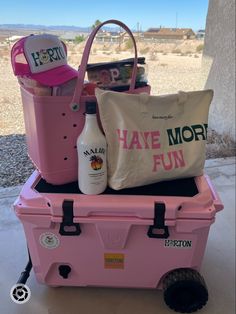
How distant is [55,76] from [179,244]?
628mm

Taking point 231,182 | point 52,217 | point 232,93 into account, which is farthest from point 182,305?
point 232,93

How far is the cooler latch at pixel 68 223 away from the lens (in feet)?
2.81

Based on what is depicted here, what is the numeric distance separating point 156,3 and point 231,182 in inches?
93.1

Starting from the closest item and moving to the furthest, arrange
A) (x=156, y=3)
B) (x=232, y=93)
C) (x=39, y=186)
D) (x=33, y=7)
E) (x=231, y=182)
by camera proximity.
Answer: (x=39, y=186) → (x=231, y=182) → (x=33, y=7) → (x=232, y=93) → (x=156, y=3)

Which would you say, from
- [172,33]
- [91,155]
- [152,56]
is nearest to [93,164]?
[91,155]

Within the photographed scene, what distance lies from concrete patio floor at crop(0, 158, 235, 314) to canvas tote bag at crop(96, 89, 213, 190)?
1.45 feet

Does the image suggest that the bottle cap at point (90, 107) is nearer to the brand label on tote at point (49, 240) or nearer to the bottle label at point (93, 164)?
the bottle label at point (93, 164)

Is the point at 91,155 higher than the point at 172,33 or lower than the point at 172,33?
lower

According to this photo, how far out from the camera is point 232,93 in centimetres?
241

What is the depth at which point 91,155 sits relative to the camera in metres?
0.85

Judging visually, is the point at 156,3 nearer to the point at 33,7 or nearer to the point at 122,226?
the point at 33,7

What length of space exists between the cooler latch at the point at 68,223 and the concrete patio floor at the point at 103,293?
1.03 ft

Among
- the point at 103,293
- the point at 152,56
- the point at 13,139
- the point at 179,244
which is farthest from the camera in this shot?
the point at 152,56

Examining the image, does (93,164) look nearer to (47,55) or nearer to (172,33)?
(47,55)
